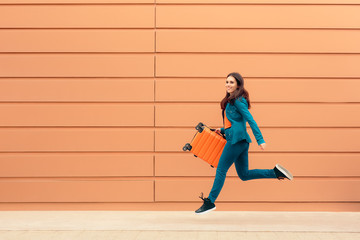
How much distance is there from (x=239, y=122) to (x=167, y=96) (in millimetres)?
1075

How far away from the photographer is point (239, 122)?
4523 millimetres

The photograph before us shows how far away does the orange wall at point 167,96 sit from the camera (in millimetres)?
5195

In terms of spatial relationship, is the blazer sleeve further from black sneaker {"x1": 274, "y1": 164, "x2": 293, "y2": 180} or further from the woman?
black sneaker {"x1": 274, "y1": 164, "x2": 293, "y2": 180}

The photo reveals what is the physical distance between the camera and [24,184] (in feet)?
17.1
